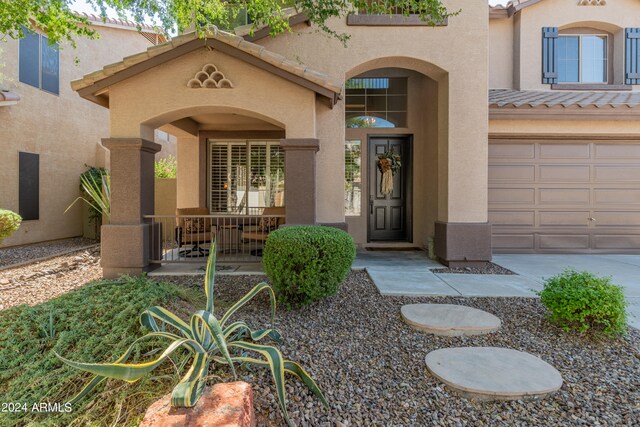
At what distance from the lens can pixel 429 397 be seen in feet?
8.15

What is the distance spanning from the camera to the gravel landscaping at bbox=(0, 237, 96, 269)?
299 inches

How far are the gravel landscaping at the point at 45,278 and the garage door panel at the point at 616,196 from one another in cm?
1056

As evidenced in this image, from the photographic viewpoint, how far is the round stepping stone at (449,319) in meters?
3.53

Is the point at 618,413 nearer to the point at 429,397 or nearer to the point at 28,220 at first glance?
the point at 429,397

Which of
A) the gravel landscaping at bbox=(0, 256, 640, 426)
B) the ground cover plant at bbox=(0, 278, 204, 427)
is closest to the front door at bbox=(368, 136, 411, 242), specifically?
the gravel landscaping at bbox=(0, 256, 640, 426)

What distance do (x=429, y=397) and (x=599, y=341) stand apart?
2082 millimetres

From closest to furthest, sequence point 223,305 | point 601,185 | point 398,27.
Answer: point 223,305 → point 398,27 → point 601,185

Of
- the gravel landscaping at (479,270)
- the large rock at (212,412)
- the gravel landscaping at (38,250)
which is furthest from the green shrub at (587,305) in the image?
the gravel landscaping at (38,250)

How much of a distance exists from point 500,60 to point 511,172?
3.10 meters

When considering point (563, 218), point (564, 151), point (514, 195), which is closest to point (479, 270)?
point (514, 195)

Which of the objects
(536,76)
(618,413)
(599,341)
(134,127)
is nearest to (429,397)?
(618,413)

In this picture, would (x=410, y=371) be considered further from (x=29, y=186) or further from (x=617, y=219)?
(x=29, y=186)

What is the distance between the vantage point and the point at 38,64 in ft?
31.7

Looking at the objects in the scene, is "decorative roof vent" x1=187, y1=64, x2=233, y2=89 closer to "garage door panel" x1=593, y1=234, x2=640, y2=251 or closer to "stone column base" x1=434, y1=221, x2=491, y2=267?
"stone column base" x1=434, y1=221, x2=491, y2=267
